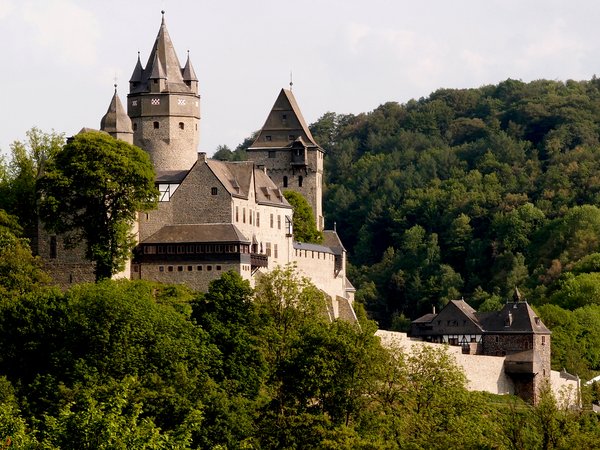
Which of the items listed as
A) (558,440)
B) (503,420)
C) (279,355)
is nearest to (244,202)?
(279,355)

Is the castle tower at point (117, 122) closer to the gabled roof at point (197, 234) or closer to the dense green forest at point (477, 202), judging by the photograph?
the gabled roof at point (197, 234)

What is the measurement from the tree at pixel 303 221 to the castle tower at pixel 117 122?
1474 centimetres

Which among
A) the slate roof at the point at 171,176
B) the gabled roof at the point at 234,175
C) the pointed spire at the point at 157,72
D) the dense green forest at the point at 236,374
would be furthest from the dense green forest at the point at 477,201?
the dense green forest at the point at 236,374

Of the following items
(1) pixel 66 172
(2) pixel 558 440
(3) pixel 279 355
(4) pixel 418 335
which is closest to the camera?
(2) pixel 558 440

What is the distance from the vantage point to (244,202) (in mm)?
82062

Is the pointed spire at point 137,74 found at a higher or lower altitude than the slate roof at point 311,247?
higher

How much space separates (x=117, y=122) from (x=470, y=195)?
241 feet

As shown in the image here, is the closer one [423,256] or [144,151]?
[144,151]

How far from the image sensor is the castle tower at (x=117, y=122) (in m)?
81.8

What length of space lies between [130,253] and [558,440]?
84.7 feet

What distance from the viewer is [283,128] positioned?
10806 cm

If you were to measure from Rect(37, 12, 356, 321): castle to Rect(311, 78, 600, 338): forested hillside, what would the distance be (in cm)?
3720

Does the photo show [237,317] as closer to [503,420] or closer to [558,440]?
[503,420]

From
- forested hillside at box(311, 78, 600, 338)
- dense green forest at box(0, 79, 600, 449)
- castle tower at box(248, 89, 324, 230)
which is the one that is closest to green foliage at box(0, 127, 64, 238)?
dense green forest at box(0, 79, 600, 449)
